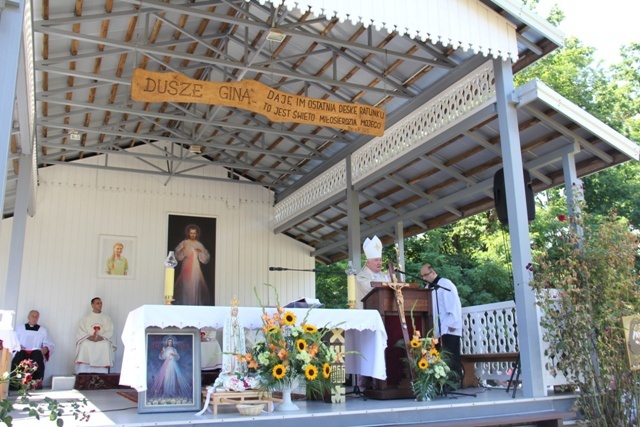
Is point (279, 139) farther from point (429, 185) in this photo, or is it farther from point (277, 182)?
point (429, 185)

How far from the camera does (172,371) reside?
16.5ft

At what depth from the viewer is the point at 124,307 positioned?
1223 cm

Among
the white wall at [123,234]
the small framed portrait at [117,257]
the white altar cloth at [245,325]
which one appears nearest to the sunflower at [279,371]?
the white altar cloth at [245,325]

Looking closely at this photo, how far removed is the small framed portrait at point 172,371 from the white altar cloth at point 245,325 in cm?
20

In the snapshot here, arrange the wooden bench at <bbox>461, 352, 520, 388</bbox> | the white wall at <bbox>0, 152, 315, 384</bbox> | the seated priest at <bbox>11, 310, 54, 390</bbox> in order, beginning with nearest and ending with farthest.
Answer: the wooden bench at <bbox>461, 352, 520, 388</bbox>
the seated priest at <bbox>11, 310, 54, 390</bbox>
the white wall at <bbox>0, 152, 315, 384</bbox>

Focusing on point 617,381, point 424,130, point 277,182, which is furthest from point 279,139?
point 617,381

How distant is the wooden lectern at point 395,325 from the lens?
5.82m

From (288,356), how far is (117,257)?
8.49m

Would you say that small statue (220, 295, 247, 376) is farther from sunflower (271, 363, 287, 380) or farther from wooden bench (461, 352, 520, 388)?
wooden bench (461, 352, 520, 388)

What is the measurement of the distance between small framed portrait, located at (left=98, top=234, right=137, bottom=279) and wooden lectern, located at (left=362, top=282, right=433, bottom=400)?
7582 millimetres

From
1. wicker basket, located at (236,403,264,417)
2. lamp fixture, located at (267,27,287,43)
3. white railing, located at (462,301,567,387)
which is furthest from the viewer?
lamp fixture, located at (267,27,287,43)

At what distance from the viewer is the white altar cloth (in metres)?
4.79

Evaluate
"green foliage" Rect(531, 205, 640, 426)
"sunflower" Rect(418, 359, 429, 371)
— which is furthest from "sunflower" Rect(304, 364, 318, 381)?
"green foliage" Rect(531, 205, 640, 426)

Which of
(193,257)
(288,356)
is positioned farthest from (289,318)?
(193,257)
